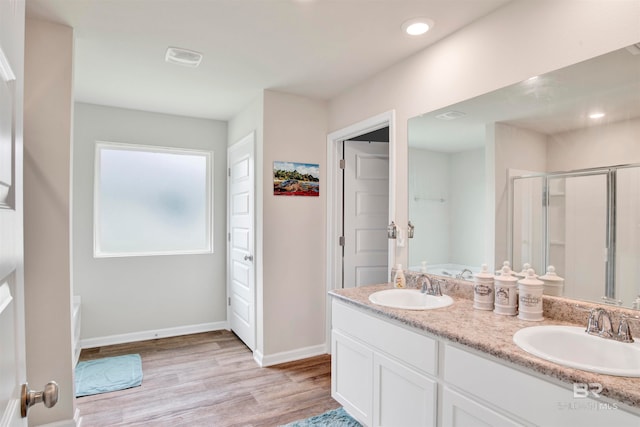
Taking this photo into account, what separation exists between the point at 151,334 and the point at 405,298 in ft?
9.63

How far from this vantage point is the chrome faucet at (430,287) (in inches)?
84.8

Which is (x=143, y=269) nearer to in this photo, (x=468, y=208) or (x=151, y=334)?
(x=151, y=334)

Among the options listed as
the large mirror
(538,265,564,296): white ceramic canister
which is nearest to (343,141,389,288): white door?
the large mirror

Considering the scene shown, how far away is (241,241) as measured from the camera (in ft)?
12.2

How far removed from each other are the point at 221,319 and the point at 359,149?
255 centimetres

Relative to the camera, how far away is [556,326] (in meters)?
1.52

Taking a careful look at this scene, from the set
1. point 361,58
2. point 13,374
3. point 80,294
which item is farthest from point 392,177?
point 80,294

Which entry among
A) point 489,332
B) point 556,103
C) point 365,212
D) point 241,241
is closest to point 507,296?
point 489,332

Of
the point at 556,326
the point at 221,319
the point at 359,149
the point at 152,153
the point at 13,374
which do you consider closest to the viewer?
the point at 13,374

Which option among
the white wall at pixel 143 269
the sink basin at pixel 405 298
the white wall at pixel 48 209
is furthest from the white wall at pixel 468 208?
the white wall at pixel 143 269

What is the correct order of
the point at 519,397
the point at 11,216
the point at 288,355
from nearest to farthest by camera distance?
1. the point at 11,216
2. the point at 519,397
3. the point at 288,355

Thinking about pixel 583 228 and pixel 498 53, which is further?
pixel 498 53

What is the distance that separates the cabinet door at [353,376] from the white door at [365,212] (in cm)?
115

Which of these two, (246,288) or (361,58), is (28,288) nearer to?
(246,288)
